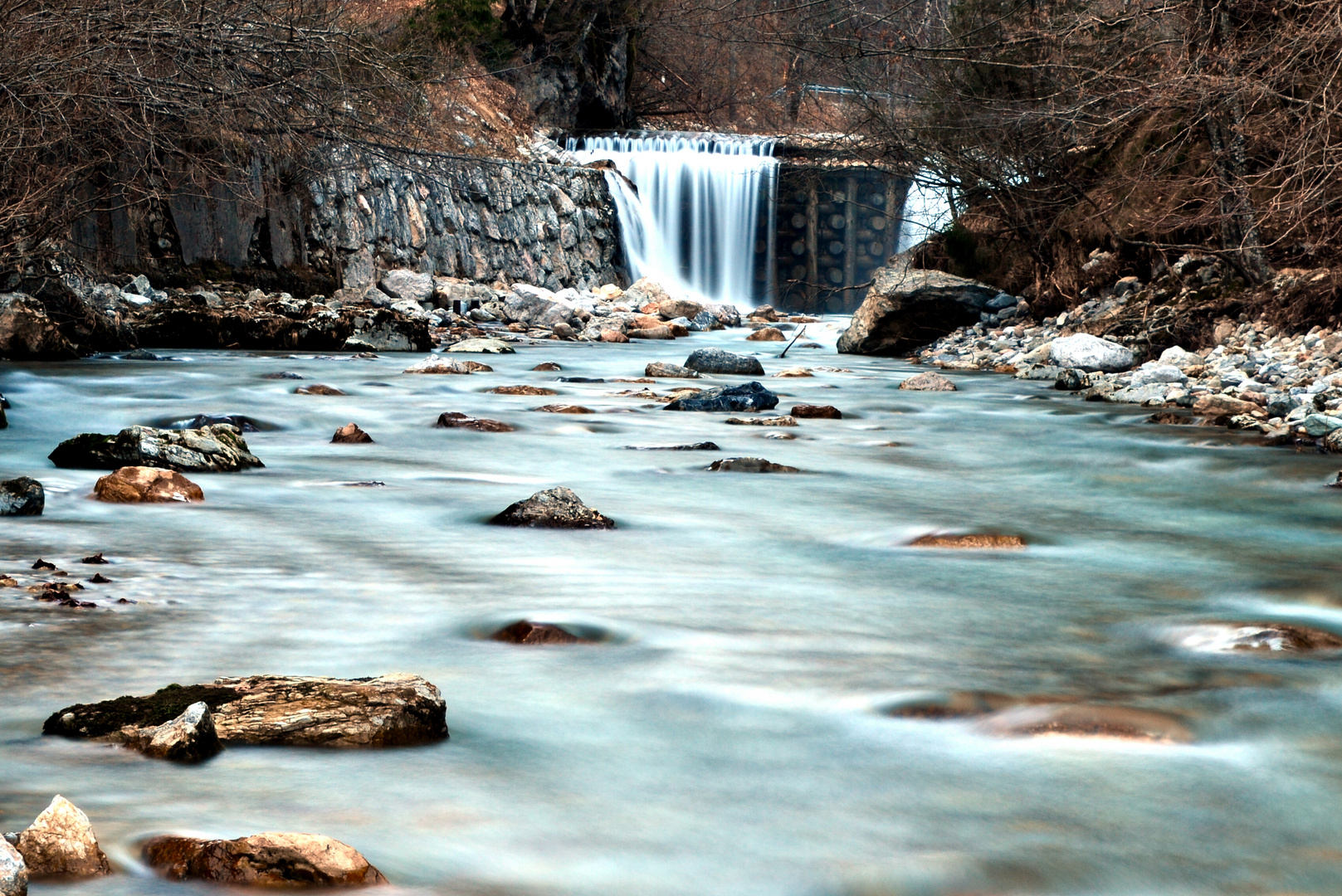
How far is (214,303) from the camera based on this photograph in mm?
15344

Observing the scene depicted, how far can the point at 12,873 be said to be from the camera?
161cm

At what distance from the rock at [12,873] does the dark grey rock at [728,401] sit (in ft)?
25.1

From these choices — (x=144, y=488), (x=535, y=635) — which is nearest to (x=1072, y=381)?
(x=144, y=488)

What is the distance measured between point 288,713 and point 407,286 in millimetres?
18746

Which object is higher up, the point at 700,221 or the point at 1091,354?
the point at 700,221

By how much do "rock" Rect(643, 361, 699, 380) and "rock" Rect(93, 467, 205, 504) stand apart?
7007 mm

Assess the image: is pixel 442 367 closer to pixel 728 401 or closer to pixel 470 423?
pixel 728 401

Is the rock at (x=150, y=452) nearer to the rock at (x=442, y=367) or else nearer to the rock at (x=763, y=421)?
the rock at (x=763, y=421)

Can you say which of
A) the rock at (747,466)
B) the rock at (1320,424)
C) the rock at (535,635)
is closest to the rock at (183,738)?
the rock at (535,635)

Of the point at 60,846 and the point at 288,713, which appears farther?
the point at 288,713

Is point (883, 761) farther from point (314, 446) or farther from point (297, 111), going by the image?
point (297, 111)

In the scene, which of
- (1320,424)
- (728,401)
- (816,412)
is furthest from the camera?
(728,401)

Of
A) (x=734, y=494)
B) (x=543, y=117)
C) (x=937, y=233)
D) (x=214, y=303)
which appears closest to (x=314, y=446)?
(x=734, y=494)

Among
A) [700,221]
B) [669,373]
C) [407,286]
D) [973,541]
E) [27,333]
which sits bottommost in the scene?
[973,541]
